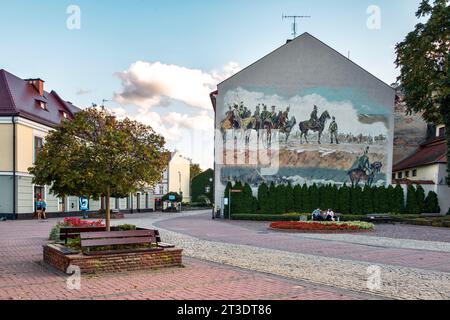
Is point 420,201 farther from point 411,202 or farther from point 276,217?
point 276,217

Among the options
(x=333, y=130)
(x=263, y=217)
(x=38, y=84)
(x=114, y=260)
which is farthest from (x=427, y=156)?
(x=114, y=260)

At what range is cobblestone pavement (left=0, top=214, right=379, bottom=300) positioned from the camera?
741cm

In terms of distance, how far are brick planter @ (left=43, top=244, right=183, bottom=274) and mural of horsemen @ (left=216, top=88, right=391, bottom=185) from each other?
1090 inches

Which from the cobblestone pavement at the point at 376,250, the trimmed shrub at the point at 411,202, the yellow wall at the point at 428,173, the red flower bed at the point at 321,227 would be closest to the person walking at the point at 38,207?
the red flower bed at the point at 321,227

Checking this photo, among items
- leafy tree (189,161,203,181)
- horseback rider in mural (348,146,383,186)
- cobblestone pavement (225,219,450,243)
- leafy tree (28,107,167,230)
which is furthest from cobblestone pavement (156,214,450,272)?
leafy tree (189,161,203,181)

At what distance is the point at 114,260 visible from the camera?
31.2ft

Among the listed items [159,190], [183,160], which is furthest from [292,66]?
[183,160]

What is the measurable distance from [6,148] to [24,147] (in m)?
1.34

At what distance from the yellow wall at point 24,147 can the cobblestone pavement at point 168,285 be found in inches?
970

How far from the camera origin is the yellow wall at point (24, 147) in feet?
108

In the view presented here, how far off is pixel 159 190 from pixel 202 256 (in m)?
67.7

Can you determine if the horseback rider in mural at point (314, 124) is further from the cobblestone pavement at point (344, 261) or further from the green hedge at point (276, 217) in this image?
the cobblestone pavement at point (344, 261)
